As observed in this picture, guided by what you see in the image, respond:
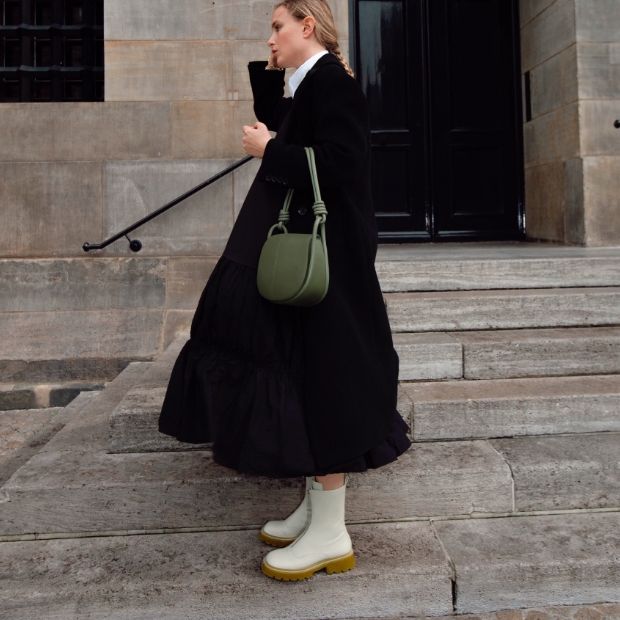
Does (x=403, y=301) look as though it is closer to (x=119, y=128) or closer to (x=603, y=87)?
(x=119, y=128)

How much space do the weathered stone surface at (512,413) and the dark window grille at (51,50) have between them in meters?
3.89

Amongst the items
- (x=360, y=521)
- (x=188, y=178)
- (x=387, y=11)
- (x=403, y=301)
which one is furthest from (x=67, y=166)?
(x=387, y=11)

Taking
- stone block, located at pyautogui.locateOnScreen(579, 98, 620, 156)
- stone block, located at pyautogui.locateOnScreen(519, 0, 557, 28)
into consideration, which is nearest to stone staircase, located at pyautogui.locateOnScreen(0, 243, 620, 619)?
stone block, located at pyautogui.locateOnScreen(579, 98, 620, 156)

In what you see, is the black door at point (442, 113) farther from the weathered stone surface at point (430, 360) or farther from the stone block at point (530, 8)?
the weathered stone surface at point (430, 360)

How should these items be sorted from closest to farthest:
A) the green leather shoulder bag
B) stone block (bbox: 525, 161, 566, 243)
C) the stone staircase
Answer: the green leather shoulder bag → the stone staircase → stone block (bbox: 525, 161, 566, 243)

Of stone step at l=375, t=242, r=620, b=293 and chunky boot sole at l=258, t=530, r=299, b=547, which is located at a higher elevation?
stone step at l=375, t=242, r=620, b=293

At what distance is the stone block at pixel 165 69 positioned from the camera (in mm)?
4688

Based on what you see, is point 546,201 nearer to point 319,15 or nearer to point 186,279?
point 186,279

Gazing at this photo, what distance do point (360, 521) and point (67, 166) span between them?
11.3 feet

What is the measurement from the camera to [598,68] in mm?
5586

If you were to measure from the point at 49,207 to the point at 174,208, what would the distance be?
0.90m

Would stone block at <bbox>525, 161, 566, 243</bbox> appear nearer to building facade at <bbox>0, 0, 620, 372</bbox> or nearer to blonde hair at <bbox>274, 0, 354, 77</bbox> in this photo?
building facade at <bbox>0, 0, 620, 372</bbox>

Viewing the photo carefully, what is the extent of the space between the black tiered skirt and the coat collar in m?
0.56

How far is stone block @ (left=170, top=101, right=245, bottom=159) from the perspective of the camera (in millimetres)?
4715
